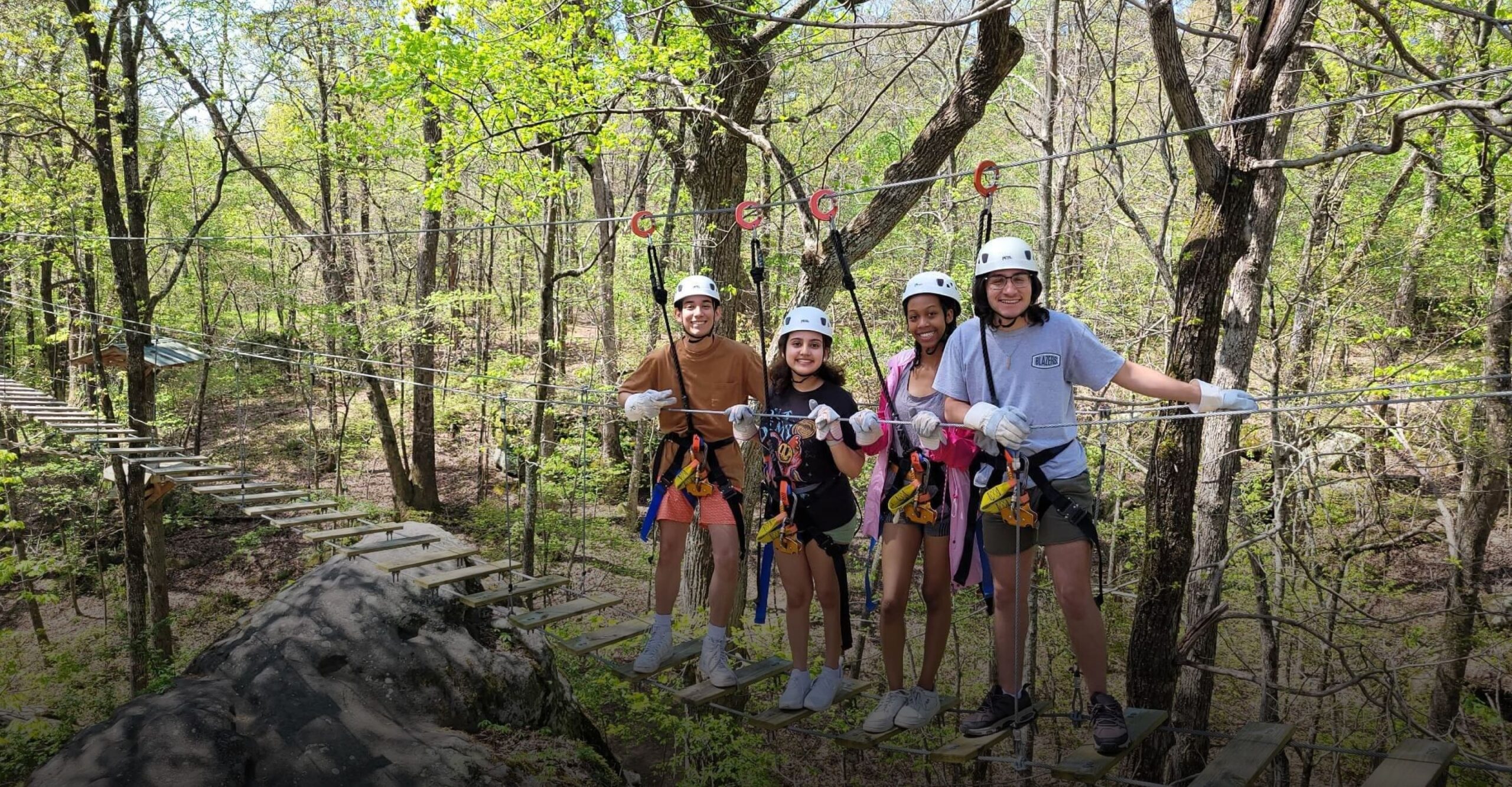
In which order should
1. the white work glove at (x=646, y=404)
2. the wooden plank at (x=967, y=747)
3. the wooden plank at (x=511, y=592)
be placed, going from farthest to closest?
1. the wooden plank at (x=511, y=592)
2. the white work glove at (x=646, y=404)
3. the wooden plank at (x=967, y=747)

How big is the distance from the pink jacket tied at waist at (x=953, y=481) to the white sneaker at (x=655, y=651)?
1.08 metres

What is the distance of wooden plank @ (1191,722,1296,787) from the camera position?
238 centimetres

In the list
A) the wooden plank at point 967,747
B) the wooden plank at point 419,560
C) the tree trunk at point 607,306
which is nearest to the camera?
the wooden plank at point 967,747

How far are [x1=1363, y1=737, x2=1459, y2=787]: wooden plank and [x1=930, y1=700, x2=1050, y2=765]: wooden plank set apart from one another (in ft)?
3.06

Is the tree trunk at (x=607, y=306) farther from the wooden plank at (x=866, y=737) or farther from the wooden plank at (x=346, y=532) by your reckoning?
the wooden plank at (x=866, y=737)

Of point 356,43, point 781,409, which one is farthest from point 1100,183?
point 356,43

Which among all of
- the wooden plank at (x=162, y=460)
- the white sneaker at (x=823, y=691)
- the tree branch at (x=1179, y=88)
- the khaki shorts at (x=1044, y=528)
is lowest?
the white sneaker at (x=823, y=691)

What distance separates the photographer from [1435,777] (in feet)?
7.67

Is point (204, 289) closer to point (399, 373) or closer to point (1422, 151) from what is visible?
point (399, 373)

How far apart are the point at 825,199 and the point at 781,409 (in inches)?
34.4

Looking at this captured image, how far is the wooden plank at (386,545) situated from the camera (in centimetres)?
451

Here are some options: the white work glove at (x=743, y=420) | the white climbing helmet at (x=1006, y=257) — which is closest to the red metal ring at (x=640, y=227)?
the white work glove at (x=743, y=420)

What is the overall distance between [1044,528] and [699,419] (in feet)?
4.83

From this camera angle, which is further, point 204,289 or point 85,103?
point 204,289
